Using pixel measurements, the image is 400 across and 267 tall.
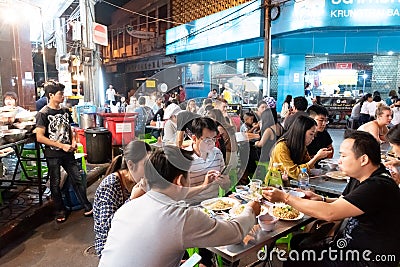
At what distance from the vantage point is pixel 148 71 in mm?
18281

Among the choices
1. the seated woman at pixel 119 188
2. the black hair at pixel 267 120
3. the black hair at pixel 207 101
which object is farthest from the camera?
the black hair at pixel 267 120

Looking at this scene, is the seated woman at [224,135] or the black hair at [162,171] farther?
the seated woman at [224,135]

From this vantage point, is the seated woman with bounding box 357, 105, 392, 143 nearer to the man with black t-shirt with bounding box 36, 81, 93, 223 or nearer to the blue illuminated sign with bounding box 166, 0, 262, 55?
the man with black t-shirt with bounding box 36, 81, 93, 223

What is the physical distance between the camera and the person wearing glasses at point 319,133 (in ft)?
11.5

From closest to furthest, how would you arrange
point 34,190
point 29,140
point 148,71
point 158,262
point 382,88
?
point 158,262
point 29,140
point 34,190
point 382,88
point 148,71

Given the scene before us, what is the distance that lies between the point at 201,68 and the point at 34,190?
2933mm

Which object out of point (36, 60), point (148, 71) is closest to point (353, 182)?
point (36, 60)

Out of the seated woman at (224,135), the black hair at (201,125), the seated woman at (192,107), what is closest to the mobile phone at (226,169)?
the seated woman at (224,135)

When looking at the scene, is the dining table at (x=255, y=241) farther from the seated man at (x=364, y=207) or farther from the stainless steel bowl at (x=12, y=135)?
the stainless steel bowl at (x=12, y=135)

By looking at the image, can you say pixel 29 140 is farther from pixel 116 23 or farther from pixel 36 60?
pixel 116 23

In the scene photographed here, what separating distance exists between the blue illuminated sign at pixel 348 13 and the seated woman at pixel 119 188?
25.9ft

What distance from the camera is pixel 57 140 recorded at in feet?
11.3

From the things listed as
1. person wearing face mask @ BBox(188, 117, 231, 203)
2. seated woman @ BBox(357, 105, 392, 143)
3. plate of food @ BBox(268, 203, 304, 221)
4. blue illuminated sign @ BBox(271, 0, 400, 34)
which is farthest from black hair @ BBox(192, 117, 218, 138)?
blue illuminated sign @ BBox(271, 0, 400, 34)

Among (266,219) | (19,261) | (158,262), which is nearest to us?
(158,262)
